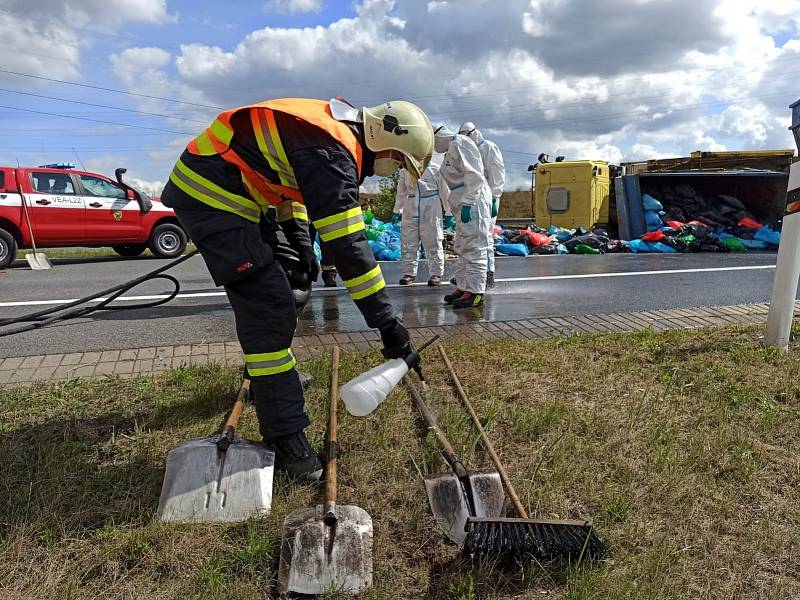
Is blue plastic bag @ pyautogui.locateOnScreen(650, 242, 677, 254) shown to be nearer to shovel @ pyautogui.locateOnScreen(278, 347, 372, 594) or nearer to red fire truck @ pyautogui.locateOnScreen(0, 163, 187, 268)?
red fire truck @ pyautogui.locateOnScreen(0, 163, 187, 268)

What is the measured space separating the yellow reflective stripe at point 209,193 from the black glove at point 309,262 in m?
0.68

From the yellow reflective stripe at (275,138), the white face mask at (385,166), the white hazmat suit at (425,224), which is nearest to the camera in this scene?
the yellow reflective stripe at (275,138)

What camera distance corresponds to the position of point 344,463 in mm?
2773

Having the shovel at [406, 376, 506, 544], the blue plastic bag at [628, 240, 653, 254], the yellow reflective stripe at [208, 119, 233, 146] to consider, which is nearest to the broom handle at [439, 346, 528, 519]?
the shovel at [406, 376, 506, 544]

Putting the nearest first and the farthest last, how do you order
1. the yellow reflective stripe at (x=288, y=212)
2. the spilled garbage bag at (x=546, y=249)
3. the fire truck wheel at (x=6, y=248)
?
the yellow reflective stripe at (x=288, y=212) < the fire truck wheel at (x=6, y=248) < the spilled garbage bag at (x=546, y=249)

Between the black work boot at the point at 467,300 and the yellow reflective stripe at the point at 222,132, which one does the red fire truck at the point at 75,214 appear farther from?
the yellow reflective stripe at the point at 222,132

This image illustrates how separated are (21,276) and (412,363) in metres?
8.69

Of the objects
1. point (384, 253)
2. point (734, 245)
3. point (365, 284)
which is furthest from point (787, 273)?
point (734, 245)

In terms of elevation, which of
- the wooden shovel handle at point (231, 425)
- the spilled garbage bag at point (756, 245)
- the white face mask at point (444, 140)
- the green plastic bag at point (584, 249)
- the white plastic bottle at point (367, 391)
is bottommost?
the spilled garbage bag at point (756, 245)

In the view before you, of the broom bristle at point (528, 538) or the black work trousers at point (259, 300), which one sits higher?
the black work trousers at point (259, 300)

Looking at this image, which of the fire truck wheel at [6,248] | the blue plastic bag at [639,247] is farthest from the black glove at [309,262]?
the blue plastic bag at [639,247]

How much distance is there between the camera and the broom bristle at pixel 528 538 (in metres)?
2.05

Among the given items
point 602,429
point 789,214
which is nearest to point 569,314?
point 789,214

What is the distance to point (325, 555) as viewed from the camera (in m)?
2.02
